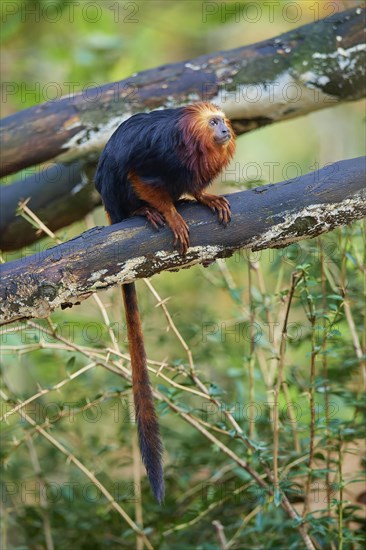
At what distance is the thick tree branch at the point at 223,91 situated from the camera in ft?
10.3

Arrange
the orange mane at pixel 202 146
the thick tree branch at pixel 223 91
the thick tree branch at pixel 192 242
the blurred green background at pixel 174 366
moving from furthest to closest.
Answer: the thick tree branch at pixel 223 91, the blurred green background at pixel 174 366, the orange mane at pixel 202 146, the thick tree branch at pixel 192 242

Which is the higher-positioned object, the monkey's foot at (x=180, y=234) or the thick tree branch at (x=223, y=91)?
the thick tree branch at (x=223, y=91)

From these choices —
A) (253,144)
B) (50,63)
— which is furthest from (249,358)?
(253,144)

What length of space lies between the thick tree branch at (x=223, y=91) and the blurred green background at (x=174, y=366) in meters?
0.31

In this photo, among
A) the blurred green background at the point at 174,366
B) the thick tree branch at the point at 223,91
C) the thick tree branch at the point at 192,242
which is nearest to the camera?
the thick tree branch at the point at 192,242

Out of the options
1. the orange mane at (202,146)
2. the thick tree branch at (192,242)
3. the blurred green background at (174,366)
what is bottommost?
the blurred green background at (174,366)

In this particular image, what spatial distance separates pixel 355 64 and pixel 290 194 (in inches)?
50.8

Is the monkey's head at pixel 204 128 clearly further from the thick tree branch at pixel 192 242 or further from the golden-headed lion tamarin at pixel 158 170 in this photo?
the thick tree branch at pixel 192 242

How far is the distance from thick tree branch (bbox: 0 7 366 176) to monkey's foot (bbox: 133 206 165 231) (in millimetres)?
988

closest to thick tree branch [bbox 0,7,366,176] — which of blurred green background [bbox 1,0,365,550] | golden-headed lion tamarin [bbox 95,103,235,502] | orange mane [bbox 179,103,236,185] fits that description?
blurred green background [bbox 1,0,365,550]

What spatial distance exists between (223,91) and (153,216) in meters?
1.18

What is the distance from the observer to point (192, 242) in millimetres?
2100

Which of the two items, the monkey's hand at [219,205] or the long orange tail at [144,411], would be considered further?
the long orange tail at [144,411]

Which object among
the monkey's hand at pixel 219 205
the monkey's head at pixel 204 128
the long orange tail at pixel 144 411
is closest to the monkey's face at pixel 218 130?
the monkey's head at pixel 204 128
